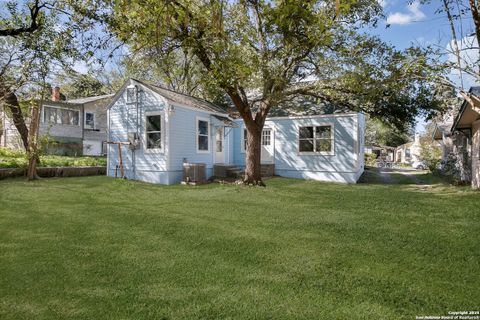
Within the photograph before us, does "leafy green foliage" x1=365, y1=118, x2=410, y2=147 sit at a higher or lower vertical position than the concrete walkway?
higher

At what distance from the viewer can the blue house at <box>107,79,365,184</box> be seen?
42.8ft

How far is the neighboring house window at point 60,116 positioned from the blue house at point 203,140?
588 inches

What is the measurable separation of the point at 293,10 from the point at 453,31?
3.33 metres

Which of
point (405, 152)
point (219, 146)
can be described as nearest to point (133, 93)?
point (219, 146)

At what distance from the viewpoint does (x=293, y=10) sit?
5.61 meters

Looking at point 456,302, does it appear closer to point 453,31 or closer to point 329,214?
point 329,214

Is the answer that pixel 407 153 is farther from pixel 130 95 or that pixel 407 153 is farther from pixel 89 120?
pixel 130 95

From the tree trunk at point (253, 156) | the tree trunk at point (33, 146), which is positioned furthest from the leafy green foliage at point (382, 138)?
the tree trunk at point (33, 146)

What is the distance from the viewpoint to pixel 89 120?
2848 centimetres

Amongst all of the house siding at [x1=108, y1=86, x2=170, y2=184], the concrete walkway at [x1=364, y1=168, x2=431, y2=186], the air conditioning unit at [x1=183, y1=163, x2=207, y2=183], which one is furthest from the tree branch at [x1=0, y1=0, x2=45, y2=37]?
the concrete walkway at [x1=364, y1=168, x2=431, y2=186]

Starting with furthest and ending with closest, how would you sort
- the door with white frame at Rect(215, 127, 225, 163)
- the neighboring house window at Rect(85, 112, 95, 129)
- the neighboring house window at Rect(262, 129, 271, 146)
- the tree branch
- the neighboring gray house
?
the neighboring house window at Rect(85, 112, 95, 129) → the neighboring gray house → the neighboring house window at Rect(262, 129, 271, 146) → the door with white frame at Rect(215, 127, 225, 163) → the tree branch

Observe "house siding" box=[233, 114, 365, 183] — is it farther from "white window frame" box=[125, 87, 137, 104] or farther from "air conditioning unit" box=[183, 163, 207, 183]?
"white window frame" box=[125, 87, 137, 104]

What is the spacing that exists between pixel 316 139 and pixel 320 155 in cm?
79

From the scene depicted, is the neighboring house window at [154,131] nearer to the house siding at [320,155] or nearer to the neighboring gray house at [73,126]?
the house siding at [320,155]
